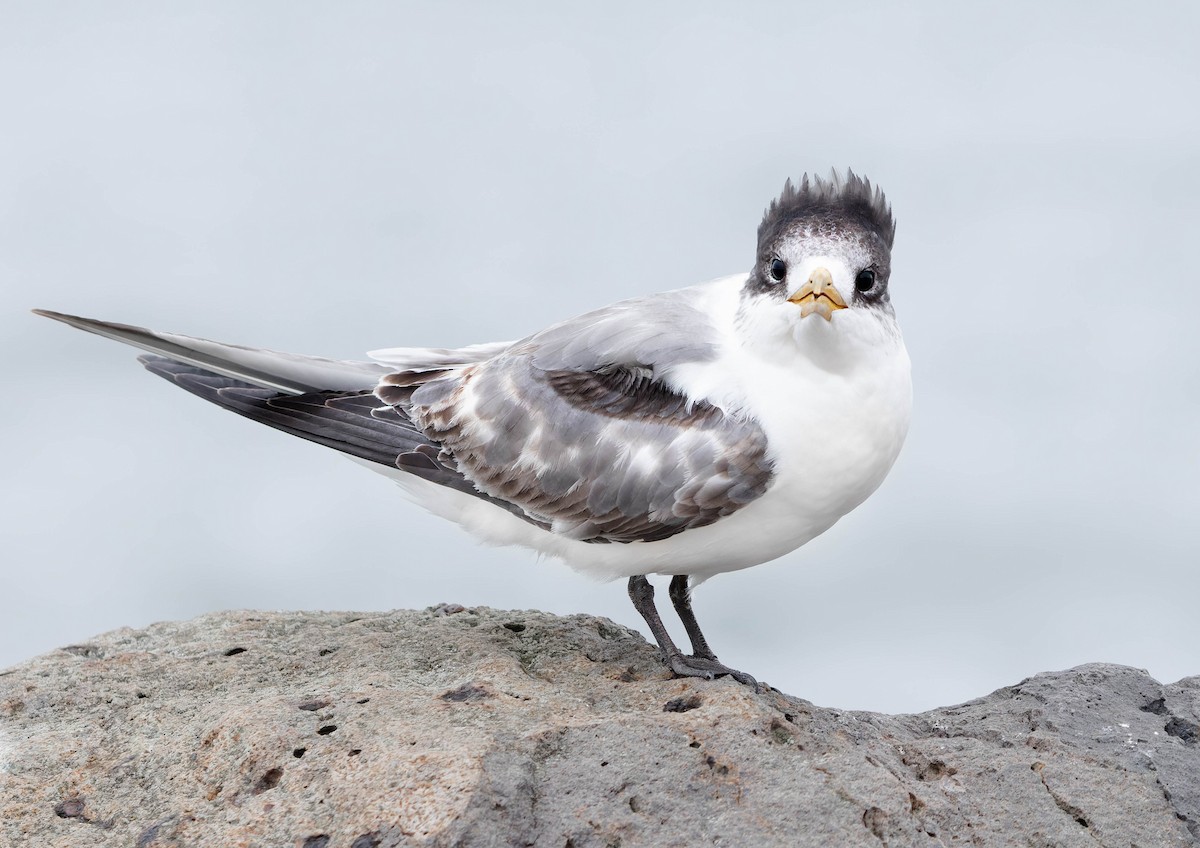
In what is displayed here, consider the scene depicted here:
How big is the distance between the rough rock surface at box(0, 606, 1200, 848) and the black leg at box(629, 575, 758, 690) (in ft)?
0.28

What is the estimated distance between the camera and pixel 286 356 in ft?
20.7

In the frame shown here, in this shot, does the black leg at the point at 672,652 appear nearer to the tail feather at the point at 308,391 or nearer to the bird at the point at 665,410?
the bird at the point at 665,410

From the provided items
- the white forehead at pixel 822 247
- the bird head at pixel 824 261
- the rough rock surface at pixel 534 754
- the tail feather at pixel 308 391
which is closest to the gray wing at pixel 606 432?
the tail feather at pixel 308 391

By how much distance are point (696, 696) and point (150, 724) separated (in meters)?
2.08

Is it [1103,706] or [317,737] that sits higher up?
[1103,706]

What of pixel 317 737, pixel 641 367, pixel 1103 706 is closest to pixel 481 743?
pixel 317 737

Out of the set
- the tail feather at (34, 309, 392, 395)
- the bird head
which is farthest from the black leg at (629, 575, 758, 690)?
the tail feather at (34, 309, 392, 395)

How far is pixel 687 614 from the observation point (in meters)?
6.28

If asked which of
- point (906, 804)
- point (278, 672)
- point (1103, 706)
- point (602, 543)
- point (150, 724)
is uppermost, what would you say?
point (1103, 706)

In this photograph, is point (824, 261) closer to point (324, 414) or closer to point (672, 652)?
point (672, 652)

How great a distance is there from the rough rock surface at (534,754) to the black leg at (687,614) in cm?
23

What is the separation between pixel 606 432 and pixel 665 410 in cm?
26

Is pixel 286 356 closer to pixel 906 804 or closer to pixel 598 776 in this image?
pixel 598 776

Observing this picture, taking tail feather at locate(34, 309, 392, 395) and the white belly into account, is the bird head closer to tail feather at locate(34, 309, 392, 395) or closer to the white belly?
the white belly
